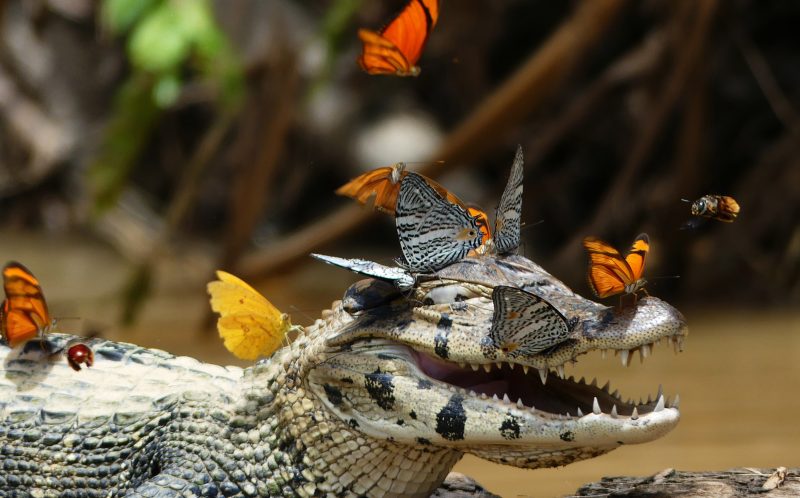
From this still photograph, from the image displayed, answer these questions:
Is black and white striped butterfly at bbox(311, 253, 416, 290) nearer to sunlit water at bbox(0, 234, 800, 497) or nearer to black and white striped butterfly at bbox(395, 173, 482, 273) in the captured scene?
black and white striped butterfly at bbox(395, 173, 482, 273)

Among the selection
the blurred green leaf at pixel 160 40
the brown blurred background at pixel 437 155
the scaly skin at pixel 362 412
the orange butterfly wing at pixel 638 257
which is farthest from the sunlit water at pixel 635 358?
the blurred green leaf at pixel 160 40

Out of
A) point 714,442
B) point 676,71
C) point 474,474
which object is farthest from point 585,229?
point 474,474

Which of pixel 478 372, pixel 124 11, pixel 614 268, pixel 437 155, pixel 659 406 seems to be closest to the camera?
pixel 659 406

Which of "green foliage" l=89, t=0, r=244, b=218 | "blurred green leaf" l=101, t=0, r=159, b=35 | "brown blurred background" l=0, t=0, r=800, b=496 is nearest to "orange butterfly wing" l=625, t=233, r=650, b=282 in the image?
"brown blurred background" l=0, t=0, r=800, b=496

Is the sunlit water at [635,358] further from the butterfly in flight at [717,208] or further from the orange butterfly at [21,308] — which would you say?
the butterfly in flight at [717,208]

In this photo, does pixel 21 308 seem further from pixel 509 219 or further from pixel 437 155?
pixel 437 155

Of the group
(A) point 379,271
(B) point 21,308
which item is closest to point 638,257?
(A) point 379,271
